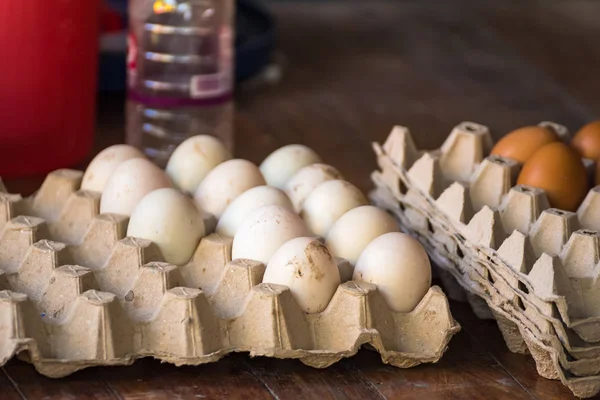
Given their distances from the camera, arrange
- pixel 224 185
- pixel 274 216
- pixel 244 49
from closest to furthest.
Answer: pixel 274 216, pixel 224 185, pixel 244 49

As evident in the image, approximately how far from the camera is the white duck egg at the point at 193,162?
1305 mm

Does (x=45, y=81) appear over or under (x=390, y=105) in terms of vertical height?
over

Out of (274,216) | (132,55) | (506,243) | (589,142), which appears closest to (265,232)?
(274,216)

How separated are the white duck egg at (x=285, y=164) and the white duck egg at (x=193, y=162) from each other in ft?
0.21

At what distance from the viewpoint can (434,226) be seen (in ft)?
4.16

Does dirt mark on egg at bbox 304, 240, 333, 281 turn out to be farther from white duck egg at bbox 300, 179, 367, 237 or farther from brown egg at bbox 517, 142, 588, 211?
brown egg at bbox 517, 142, 588, 211

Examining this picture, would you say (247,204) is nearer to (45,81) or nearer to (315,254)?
(315,254)

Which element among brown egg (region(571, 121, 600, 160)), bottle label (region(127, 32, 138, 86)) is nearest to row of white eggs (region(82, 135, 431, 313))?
brown egg (region(571, 121, 600, 160))

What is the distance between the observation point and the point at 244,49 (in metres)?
2.14

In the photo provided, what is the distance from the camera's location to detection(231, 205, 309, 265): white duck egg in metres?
1.11

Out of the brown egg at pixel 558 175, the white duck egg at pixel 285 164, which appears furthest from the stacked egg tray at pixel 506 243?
the white duck egg at pixel 285 164

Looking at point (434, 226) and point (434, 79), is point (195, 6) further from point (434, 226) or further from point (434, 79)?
point (434, 226)

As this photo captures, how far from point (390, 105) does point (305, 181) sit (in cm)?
93

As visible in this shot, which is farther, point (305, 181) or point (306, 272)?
point (305, 181)
